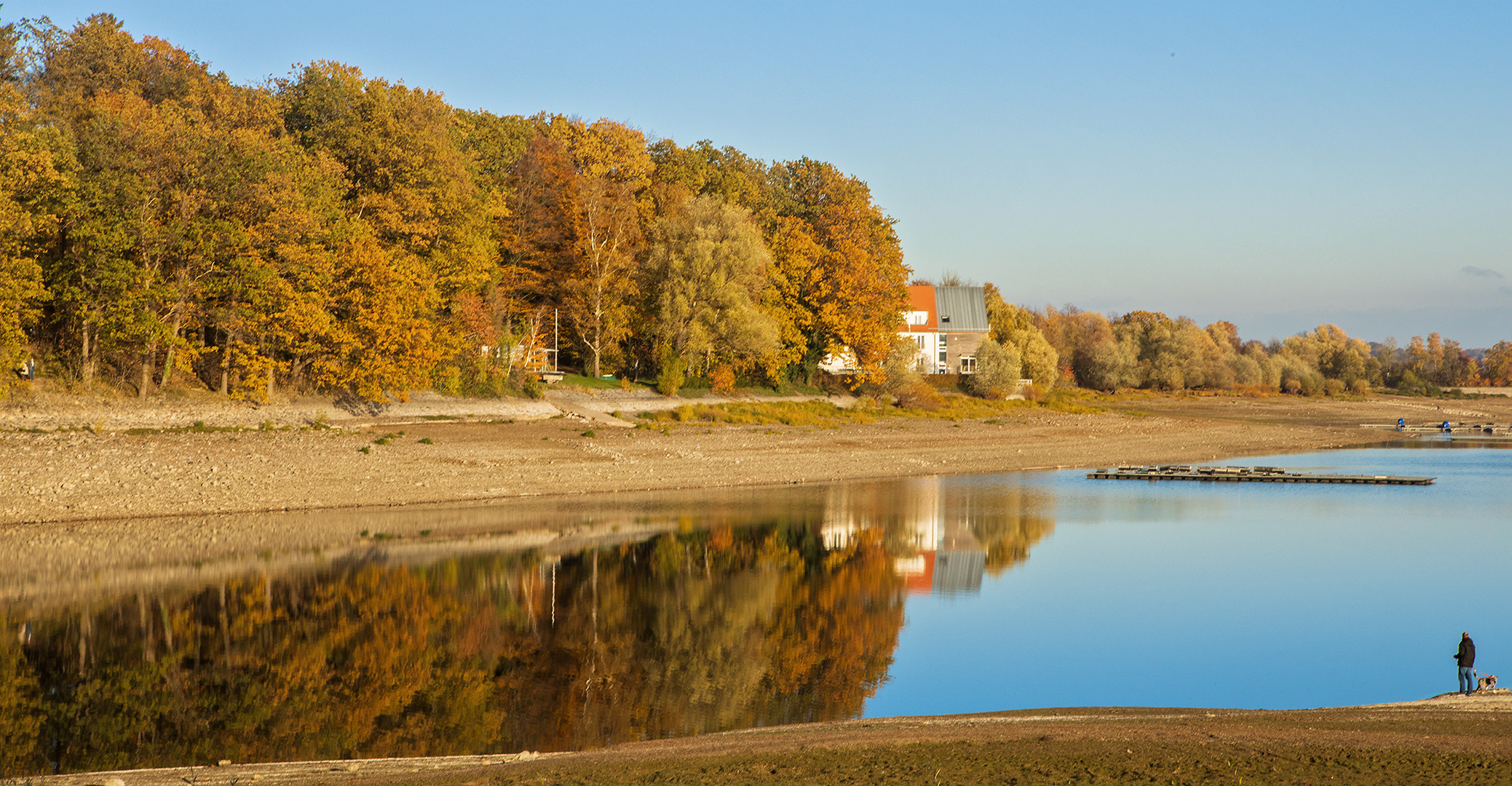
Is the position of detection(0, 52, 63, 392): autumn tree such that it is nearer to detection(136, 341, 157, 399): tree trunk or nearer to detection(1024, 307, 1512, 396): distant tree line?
detection(136, 341, 157, 399): tree trunk

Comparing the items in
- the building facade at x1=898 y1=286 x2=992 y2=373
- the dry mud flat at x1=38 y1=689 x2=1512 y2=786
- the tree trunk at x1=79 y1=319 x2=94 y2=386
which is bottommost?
the dry mud flat at x1=38 y1=689 x2=1512 y2=786

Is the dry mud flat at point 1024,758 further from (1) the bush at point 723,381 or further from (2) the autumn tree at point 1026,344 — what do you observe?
(2) the autumn tree at point 1026,344

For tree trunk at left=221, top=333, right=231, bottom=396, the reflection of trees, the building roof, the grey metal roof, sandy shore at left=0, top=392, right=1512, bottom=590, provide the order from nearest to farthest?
1. the reflection of trees
2. sandy shore at left=0, top=392, right=1512, bottom=590
3. tree trunk at left=221, top=333, right=231, bottom=396
4. the building roof
5. the grey metal roof

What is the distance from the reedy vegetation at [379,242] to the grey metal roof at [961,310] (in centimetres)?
1832

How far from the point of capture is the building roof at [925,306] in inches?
3241

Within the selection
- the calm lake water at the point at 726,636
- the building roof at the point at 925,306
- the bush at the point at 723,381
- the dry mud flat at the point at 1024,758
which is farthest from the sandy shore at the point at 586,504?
the building roof at the point at 925,306

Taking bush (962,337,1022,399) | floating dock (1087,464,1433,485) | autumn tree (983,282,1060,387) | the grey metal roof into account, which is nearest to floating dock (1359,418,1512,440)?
autumn tree (983,282,1060,387)

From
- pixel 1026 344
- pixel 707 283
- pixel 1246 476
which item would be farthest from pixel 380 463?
pixel 1026 344

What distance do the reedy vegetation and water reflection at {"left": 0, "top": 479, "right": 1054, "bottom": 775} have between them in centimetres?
1657

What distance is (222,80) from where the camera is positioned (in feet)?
156

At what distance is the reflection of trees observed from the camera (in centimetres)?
1183

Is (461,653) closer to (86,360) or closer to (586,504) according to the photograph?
(586,504)

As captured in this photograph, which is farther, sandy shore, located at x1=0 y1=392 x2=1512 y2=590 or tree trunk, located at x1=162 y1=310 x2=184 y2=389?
tree trunk, located at x1=162 y1=310 x2=184 y2=389

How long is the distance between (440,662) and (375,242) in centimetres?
2639
